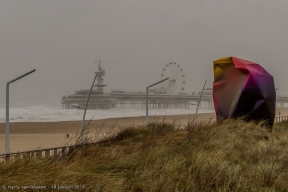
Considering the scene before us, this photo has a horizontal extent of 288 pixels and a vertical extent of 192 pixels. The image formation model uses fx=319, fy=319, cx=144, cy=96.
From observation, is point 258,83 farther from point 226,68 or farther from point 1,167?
point 1,167

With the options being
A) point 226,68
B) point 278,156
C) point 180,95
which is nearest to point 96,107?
point 180,95

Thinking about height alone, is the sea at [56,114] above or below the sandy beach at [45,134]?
below

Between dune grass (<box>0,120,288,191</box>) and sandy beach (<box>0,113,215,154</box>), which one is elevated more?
dune grass (<box>0,120,288,191</box>)

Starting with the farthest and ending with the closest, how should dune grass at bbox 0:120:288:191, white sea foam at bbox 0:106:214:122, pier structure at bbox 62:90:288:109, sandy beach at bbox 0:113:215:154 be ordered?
pier structure at bbox 62:90:288:109, white sea foam at bbox 0:106:214:122, sandy beach at bbox 0:113:215:154, dune grass at bbox 0:120:288:191

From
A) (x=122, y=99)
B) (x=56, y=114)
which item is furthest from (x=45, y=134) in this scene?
(x=122, y=99)

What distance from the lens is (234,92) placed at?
1161 centimetres

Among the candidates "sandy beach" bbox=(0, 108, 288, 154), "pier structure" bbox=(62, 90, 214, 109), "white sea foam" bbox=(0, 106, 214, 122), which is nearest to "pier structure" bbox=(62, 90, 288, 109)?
"pier structure" bbox=(62, 90, 214, 109)

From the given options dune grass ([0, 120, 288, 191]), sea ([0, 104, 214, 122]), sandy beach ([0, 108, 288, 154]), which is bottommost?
sea ([0, 104, 214, 122])

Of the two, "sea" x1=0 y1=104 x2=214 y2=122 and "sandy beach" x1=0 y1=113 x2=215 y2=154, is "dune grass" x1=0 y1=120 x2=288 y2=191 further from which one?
"sea" x1=0 y1=104 x2=214 y2=122

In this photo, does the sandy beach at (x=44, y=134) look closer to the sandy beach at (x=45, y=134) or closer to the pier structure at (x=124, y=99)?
the sandy beach at (x=45, y=134)

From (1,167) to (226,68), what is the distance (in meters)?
10.3

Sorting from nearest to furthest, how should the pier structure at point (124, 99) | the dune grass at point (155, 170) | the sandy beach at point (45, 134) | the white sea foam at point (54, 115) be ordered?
the dune grass at point (155, 170)
the sandy beach at point (45, 134)
the white sea foam at point (54, 115)
the pier structure at point (124, 99)

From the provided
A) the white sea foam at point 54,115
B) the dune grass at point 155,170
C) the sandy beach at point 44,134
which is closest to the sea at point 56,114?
the white sea foam at point 54,115

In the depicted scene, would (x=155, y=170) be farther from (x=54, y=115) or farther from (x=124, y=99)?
(x=124, y=99)
